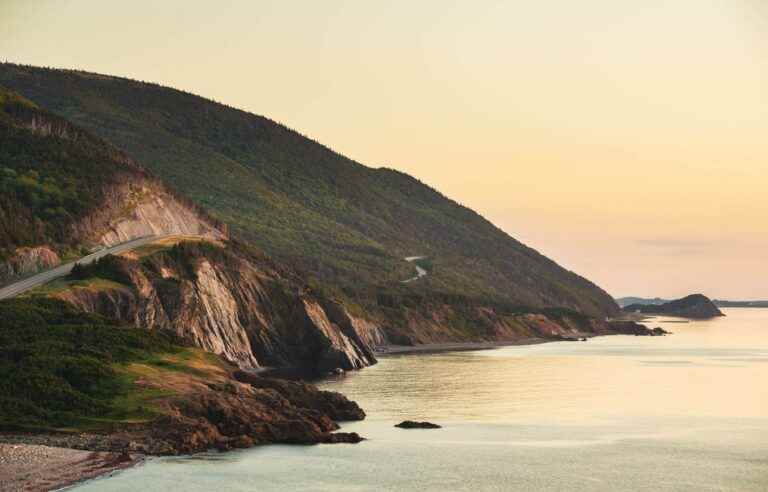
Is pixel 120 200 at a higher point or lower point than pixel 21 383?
higher

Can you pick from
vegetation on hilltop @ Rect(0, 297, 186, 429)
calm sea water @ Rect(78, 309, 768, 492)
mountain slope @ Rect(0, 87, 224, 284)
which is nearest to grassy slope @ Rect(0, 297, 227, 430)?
vegetation on hilltop @ Rect(0, 297, 186, 429)

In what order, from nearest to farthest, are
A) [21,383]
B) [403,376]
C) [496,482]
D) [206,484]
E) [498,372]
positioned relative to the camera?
1. [206,484]
2. [496,482]
3. [21,383]
4. [403,376]
5. [498,372]

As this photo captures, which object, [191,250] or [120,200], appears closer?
[191,250]

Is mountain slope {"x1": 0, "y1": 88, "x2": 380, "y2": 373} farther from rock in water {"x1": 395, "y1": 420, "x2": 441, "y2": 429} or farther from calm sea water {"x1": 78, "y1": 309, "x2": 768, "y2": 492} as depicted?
rock in water {"x1": 395, "y1": 420, "x2": 441, "y2": 429}

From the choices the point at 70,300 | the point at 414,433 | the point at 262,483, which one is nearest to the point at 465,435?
the point at 414,433

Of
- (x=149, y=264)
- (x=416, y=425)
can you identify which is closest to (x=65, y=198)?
(x=149, y=264)

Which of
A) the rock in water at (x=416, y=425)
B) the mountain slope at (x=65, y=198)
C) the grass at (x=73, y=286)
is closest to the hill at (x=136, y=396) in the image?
the rock in water at (x=416, y=425)

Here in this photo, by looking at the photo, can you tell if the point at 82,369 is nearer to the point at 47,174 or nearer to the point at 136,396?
the point at 136,396

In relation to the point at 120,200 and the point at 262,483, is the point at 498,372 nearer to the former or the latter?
the point at 120,200
